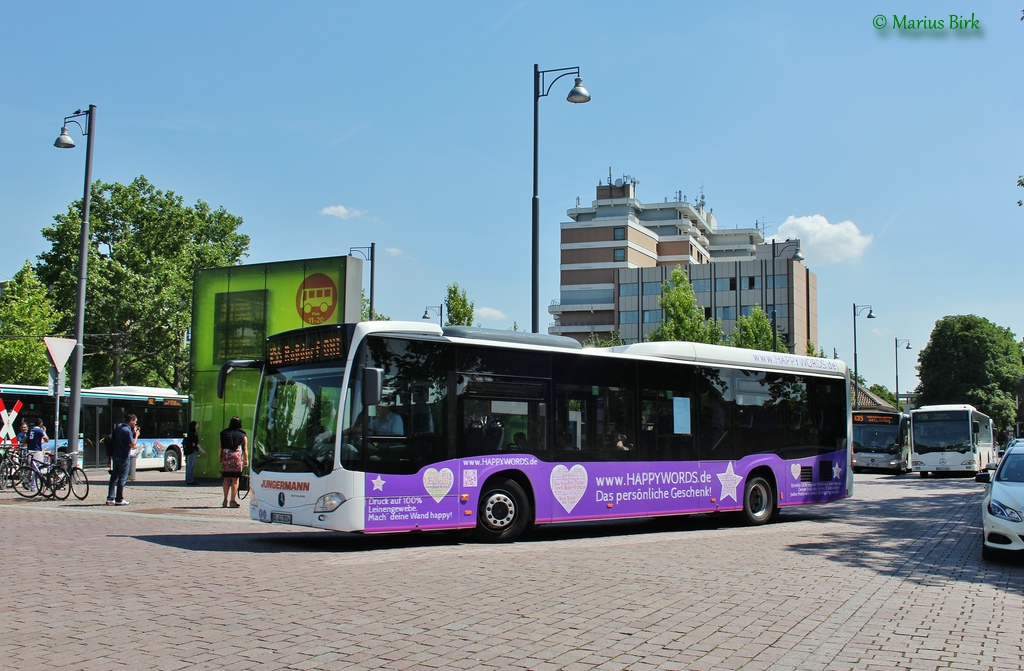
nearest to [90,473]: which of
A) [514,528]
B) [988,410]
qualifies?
[514,528]

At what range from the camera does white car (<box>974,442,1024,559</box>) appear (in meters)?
11.0

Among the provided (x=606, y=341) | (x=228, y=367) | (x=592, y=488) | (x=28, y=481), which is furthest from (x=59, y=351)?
(x=606, y=341)

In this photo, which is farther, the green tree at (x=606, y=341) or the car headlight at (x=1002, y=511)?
the green tree at (x=606, y=341)

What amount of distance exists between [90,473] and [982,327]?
76187 mm

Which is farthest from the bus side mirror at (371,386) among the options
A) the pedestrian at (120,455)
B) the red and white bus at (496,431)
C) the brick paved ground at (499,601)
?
the pedestrian at (120,455)

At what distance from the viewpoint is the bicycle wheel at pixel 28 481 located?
65.7ft

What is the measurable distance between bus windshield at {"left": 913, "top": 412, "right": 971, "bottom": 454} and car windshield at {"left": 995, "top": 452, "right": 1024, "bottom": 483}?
27.0m

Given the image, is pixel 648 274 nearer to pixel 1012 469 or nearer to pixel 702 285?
pixel 702 285

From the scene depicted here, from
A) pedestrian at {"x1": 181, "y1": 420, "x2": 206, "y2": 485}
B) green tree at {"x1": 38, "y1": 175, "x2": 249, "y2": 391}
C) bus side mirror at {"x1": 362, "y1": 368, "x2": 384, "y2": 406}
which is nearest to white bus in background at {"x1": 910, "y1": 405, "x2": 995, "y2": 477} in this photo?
pedestrian at {"x1": 181, "y1": 420, "x2": 206, "y2": 485}

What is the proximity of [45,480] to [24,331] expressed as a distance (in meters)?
32.9

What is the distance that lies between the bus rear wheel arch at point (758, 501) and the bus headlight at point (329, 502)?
7606 mm

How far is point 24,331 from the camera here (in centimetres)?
4875

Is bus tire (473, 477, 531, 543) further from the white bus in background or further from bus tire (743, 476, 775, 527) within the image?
the white bus in background

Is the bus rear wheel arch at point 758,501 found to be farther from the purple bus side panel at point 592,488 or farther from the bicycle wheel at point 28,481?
the bicycle wheel at point 28,481
